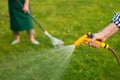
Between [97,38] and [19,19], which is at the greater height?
[97,38]

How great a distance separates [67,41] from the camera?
5684 mm

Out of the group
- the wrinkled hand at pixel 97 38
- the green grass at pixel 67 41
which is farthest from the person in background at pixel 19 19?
the wrinkled hand at pixel 97 38

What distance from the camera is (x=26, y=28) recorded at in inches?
218

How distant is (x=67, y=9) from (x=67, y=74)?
320cm

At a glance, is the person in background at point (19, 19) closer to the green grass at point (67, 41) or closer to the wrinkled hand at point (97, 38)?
the green grass at point (67, 41)

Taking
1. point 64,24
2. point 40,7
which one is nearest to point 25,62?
point 64,24

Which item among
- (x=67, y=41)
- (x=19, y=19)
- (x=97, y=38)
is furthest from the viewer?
(x=67, y=41)

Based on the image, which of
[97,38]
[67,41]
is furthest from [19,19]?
[97,38]

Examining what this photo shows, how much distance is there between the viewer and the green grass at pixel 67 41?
4.54 metres

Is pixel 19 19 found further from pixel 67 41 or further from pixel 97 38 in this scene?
pixel 97 38

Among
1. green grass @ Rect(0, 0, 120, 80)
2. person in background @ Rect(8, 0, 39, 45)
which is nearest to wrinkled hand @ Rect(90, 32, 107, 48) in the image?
green grass @ Rect(0, 0, 120, 80)

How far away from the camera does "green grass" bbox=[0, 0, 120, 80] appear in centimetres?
454

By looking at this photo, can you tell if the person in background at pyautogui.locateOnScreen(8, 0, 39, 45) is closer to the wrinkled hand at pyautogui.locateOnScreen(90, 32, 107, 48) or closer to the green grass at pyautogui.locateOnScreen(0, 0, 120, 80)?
the green grass at pyautogui.locateOnScreen(0, 0, 120, 80)

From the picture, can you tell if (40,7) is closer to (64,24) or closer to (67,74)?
(64,24)
